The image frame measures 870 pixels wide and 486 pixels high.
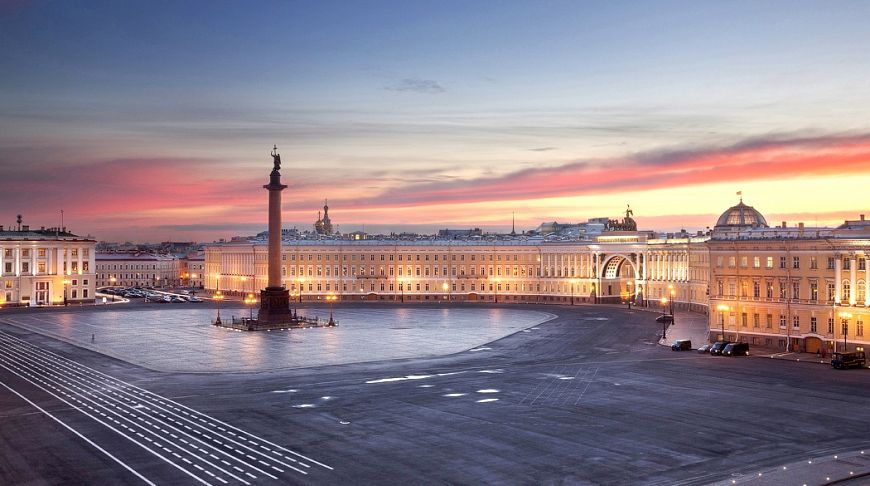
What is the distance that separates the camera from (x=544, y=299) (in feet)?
513

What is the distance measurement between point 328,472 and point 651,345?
176 ft

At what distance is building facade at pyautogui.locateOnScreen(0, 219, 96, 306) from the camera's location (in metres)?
138

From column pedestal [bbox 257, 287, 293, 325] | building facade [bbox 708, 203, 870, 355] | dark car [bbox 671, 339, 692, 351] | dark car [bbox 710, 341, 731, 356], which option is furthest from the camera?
column pedestal [bbox 257, 287, 293, 325]

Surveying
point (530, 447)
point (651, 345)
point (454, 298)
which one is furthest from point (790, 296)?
point (454, 298)

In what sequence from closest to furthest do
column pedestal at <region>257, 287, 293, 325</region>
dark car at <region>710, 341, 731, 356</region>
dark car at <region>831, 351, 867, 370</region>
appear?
1. dark car at <region>831, 351, 867, 370</region>
2. dark car at <region>710, 341, 731, 356</region>
3. column pedestal at <region>257, 287, 293, 325</region>

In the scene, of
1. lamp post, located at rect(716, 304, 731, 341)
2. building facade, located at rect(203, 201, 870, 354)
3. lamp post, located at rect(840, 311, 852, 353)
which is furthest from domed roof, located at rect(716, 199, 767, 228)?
lamp post, located at rect(840, 311, 852, 353)

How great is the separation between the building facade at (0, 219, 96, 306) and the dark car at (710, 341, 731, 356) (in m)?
110

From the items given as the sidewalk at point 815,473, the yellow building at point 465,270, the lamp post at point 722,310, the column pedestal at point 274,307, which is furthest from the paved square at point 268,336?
the sidewalk at point 815,473

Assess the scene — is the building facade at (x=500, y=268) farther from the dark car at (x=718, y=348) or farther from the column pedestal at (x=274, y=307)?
the column pedestal at (x=274, y=307)

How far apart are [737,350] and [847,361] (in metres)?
10.0

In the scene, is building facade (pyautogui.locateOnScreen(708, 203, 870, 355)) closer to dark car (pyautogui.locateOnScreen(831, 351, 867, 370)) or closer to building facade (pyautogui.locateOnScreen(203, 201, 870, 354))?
dark car (pyautogui.locateOnScreen(831, 351, 867, 370))

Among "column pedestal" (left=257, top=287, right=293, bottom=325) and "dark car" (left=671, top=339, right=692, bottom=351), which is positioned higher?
"column pedestal" (left=257, top=287, right=293, bottom=325)

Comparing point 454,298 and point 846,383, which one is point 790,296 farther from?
point 454,298

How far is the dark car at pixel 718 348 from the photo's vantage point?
73.1 m
